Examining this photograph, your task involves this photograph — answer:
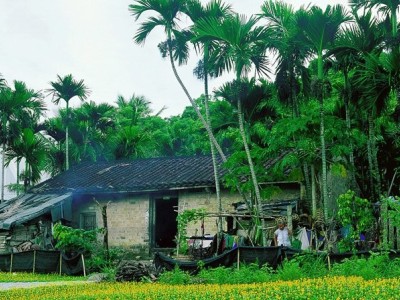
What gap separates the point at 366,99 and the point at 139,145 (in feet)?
64.0

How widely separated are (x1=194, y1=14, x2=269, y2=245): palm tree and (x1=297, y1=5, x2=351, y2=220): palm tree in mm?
1509

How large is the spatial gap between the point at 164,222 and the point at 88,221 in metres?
3.51

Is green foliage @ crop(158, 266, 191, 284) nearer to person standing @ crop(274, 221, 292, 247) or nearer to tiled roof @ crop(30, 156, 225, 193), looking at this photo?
person standing @ crop(274, 221, 292, 247)

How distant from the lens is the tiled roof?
26.2m

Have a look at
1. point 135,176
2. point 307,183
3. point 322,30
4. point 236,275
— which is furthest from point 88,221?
point 236,275

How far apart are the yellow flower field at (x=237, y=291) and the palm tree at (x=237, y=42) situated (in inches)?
240

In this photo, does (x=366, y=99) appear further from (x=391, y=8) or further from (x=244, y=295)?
(x=244, y=295)

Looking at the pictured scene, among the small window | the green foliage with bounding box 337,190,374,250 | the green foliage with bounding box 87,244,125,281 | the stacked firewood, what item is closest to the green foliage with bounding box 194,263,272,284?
the stacked firewood

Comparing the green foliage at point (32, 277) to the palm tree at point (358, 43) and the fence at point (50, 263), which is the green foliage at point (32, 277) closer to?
the fence at point (50, 263)

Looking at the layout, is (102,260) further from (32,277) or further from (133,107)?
(133,107)

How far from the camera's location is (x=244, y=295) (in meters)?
11.7

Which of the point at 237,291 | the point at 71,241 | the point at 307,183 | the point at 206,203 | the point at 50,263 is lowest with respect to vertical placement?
the point at 237,291

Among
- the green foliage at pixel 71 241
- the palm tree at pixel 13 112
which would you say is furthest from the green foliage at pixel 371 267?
the palm tree at pixel 13 112

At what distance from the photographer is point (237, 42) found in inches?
794
